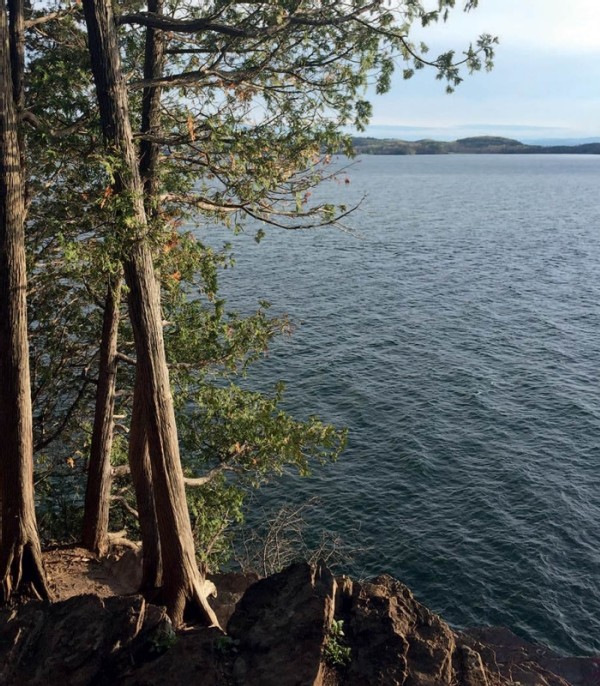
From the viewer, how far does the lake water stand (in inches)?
1097

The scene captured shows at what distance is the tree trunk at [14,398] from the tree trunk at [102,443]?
13.3 ft

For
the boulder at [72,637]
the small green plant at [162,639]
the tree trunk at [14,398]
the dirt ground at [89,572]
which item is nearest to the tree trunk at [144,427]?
the dirt ground at [89,572]

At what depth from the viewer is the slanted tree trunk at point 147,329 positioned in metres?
10.8

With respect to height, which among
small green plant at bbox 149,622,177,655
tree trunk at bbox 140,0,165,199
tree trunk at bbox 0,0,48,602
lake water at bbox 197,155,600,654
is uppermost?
tree trunk at bbox 140,0,165,199

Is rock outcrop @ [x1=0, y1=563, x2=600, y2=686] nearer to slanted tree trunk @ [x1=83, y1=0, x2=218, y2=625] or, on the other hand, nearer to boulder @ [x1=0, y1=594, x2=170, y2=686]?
boulder @ [x1=0, y1=594, x2=170, y2=686]

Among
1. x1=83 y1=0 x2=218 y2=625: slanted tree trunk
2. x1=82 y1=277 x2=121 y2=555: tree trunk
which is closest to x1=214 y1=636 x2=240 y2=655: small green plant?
x1=83 y1=0 x2=218 y2=625: slanted tree trunk

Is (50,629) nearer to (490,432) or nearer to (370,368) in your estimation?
(490,432)

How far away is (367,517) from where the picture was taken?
3112 centimetres

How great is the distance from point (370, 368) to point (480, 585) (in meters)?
21.1

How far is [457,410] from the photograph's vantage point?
40.8m

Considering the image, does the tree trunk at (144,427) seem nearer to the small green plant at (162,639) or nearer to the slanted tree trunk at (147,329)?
the slanted tree trunk at (147,329)

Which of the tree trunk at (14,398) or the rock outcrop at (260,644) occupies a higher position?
the tree trunk at (14,398)

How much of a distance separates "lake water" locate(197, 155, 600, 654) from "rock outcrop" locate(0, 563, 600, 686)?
1593 cm

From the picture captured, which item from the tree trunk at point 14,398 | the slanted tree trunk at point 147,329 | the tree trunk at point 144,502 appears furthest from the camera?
the tree trunk at point 144,502
